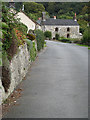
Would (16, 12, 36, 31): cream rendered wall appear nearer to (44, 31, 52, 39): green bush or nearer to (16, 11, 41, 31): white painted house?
(16, 11, 41, 31): white painted house

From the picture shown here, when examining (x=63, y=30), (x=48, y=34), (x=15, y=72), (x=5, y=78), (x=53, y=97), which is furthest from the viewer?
(x=63, y=30)

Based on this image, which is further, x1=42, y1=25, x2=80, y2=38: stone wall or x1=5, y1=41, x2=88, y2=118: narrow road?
x1=42, y1=25, x2=80, y2=38: stone wall

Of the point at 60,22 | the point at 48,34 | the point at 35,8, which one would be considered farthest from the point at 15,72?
the point at 35,8

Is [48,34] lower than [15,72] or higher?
higher

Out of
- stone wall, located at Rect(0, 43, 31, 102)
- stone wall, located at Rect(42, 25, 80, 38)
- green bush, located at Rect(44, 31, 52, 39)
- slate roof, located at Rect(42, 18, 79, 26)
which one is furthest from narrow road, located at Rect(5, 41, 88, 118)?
slate roof, located at Rect(42, 18, 79, 26)

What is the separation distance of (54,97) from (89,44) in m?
32.9

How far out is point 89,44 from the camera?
39.4 metres

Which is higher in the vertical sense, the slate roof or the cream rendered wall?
the slate roof

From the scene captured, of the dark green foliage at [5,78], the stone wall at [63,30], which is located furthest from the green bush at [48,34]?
the dark green foliage at [5,78]

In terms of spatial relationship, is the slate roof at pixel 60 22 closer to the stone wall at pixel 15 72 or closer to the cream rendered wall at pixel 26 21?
the cream rendered wall at pixel 26 21

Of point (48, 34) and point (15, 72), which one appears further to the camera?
point (48, 34)

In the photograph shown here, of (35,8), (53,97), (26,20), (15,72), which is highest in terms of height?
(35,8)

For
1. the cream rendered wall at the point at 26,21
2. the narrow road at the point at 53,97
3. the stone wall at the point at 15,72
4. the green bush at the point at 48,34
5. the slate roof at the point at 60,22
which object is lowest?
the narrow road at the point at 53,97

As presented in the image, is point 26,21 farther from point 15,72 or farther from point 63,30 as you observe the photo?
point 15,72
